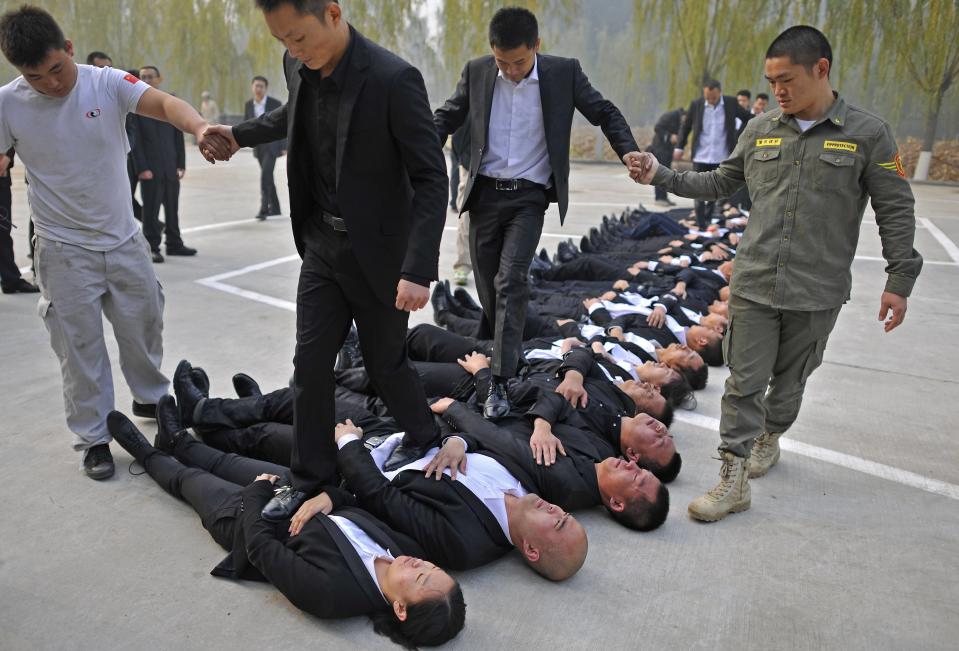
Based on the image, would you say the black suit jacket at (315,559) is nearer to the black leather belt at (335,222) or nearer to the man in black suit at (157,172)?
the black leather belt at (335,222)

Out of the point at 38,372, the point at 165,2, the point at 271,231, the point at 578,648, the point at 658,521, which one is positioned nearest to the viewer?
the point at 578,648

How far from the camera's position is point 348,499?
2.57 m

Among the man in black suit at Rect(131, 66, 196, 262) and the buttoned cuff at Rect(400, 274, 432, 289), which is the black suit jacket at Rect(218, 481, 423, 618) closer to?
the buttoned cuff at Rect(400, 274, 432, 289)

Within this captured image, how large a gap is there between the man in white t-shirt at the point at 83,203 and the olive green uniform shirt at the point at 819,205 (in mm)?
2130

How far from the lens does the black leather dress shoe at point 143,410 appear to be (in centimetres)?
355

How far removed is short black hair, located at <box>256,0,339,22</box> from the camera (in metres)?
2.11

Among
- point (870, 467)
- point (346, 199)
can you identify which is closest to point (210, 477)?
point (346, 199)

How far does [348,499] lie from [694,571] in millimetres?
1238

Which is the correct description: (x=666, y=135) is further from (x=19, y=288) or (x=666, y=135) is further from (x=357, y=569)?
(x=357, y=569)

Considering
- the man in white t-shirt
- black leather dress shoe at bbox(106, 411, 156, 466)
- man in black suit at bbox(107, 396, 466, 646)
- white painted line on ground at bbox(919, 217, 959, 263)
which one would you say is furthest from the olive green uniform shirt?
white painted line on ground at bbox(919, 217, 959, 263)

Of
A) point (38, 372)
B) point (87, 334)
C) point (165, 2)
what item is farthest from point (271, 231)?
point (165, 2)

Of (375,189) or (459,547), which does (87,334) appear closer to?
(375,189)

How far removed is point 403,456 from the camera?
2869 mm

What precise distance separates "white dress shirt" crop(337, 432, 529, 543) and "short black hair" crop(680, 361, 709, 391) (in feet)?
5.96
